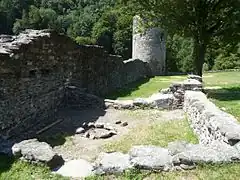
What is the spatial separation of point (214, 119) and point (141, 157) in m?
2.54

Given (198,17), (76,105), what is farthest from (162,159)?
(198,17)

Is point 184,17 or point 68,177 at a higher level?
point 184,17

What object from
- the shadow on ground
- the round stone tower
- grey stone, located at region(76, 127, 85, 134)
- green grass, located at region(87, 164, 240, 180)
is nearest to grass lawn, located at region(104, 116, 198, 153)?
grey stone, located at region(76, 127, 85, 134)

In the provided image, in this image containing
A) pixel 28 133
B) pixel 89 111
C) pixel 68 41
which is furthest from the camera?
pixel 68 41

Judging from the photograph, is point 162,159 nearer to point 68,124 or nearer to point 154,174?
point 154,174

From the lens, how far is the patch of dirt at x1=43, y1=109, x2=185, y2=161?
9336mm

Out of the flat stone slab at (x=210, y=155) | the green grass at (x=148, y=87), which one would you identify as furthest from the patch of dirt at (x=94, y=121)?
the green grass at (x=148, y=87)

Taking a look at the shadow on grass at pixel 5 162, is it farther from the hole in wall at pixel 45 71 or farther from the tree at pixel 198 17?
the tree at pixel 198 17

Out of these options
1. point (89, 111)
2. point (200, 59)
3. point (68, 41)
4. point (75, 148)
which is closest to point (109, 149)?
point (75, 148)

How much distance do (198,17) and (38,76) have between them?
9.33 m

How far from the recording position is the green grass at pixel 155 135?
9439mm

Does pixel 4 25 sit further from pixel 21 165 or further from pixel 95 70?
pixel 21 165

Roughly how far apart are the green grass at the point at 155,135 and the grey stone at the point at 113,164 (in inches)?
94.2

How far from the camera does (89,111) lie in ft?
46.4
